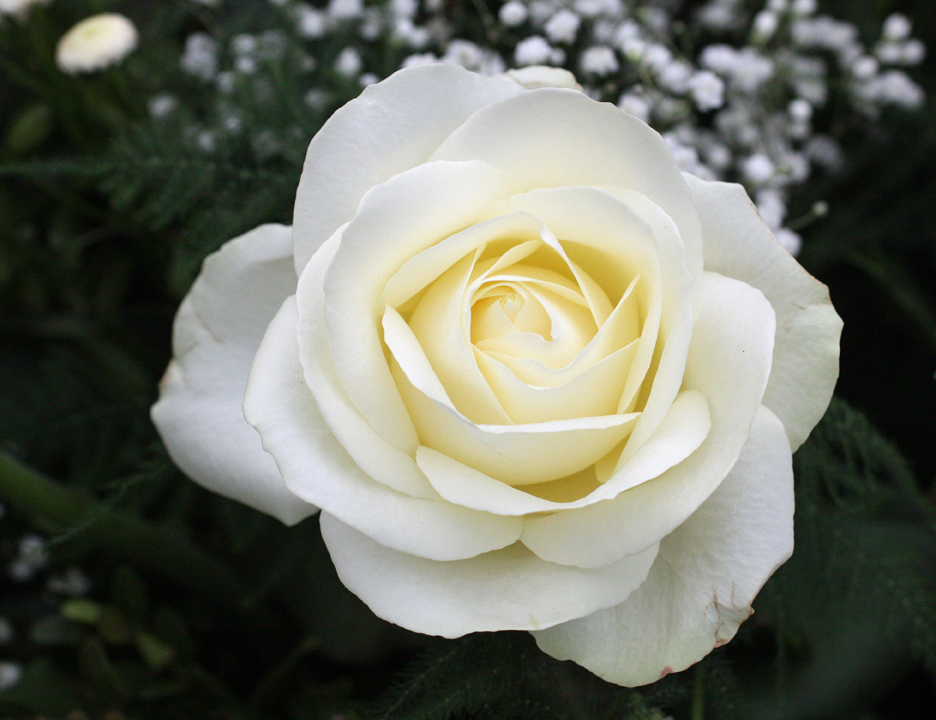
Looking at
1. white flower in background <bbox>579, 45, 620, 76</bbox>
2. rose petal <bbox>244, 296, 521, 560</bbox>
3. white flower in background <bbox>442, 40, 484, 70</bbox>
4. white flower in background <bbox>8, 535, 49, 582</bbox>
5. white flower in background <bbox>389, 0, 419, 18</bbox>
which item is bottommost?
white flower in background <bbox>8, 535, 49, 582</bbox>

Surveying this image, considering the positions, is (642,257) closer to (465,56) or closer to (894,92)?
(465,56)

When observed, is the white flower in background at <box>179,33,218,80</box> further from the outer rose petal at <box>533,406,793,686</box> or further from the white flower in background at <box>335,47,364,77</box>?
the outer rose petal at <box>533,406,793,686</box>

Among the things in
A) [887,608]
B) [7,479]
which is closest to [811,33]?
[887,608]

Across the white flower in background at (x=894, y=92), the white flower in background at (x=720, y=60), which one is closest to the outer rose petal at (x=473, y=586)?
the white flower in background at (x=720, y=60)

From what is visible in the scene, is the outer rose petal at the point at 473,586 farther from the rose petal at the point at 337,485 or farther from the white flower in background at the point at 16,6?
the white flower in background at the point at 16,6

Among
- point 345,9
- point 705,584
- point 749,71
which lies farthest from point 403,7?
point 705,584

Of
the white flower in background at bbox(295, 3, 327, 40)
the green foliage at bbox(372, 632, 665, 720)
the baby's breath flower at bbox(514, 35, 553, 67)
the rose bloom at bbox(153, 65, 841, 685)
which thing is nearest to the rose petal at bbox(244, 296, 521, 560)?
the rose bloom at bbox(153, 65, 841, 685)
